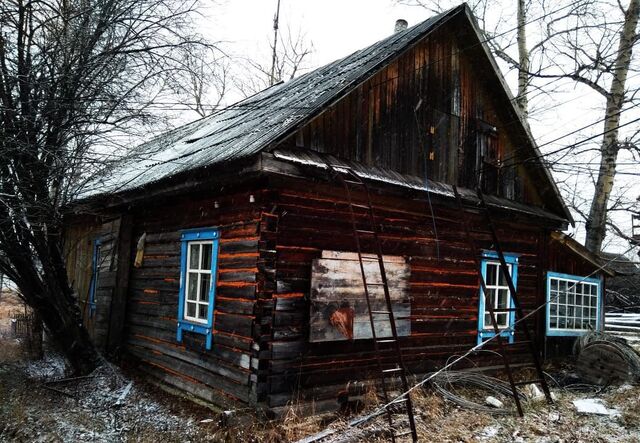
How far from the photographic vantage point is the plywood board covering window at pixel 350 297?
6.24 metres

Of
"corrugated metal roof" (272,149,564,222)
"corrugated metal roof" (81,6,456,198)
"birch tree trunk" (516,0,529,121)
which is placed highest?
"birch tree trunk" (516,0,529,121)

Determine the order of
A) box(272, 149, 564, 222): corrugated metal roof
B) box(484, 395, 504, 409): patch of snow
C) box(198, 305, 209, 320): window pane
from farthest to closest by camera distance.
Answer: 1. box(198, 305, 209, 320): window pane
2. box(484, 395, 504, 409): patch of snow
3. box(272, 149, 564, 222): corrugated metal roof

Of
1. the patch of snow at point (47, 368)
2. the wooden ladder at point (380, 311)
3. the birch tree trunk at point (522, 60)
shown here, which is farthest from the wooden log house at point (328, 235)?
the birch tree trunk at point (522, 60)

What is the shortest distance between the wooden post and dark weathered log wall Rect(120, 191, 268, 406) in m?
0.12

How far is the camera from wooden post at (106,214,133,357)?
862 cm

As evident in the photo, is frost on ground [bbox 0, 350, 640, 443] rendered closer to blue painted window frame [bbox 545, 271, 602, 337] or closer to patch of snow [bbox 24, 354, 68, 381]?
patch of snow [bbox 24, 354, 68, 381]

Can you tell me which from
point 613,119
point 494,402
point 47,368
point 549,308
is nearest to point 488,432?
point 494,402

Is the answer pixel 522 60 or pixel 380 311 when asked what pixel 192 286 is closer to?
pixel 380 311

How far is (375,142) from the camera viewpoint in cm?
723

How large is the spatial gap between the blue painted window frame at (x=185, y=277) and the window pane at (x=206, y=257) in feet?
0.54

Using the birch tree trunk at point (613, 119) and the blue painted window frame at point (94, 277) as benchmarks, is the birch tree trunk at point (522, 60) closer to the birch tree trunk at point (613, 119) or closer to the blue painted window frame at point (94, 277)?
the birch tree trunk at point (613, 119)

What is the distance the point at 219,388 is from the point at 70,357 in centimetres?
301

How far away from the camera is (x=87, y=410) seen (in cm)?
652

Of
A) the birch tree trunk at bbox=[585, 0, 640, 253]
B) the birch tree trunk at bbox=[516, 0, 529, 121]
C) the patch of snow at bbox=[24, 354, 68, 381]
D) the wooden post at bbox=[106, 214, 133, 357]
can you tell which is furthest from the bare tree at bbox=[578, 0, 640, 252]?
the patch of snow at bbox=[24, 354, 68, 381]
